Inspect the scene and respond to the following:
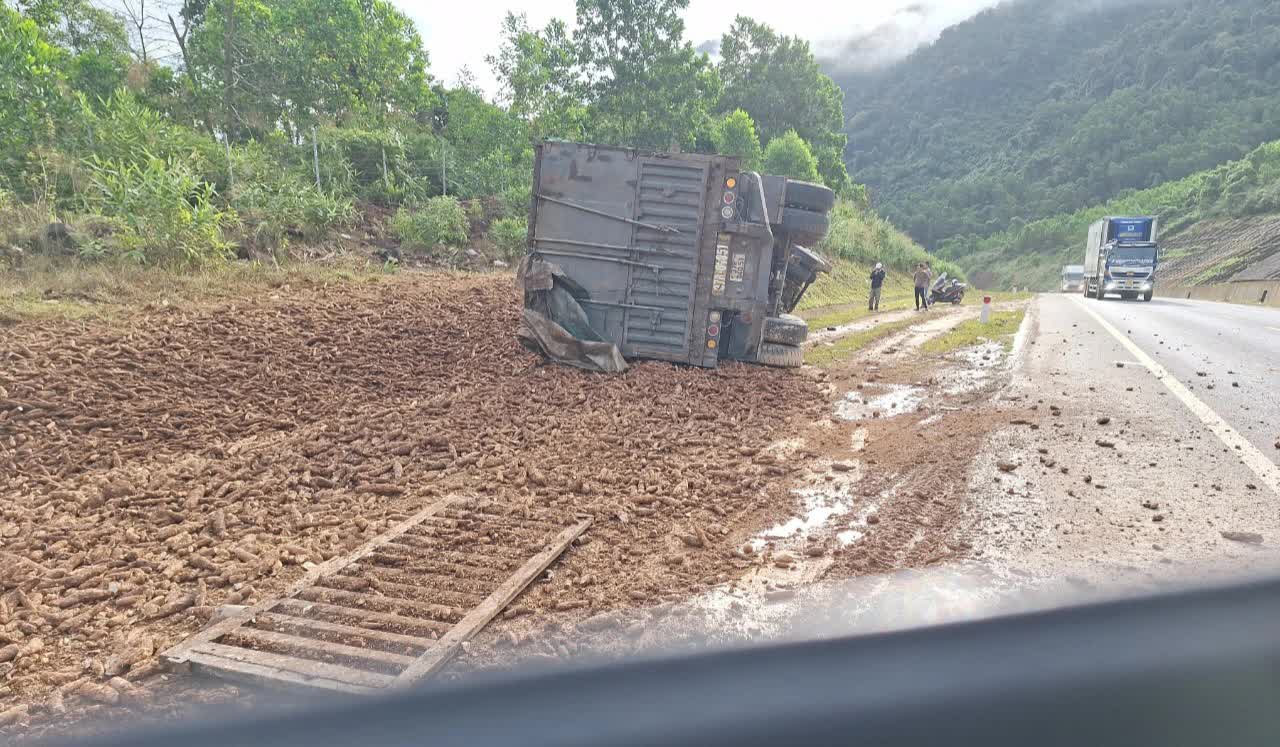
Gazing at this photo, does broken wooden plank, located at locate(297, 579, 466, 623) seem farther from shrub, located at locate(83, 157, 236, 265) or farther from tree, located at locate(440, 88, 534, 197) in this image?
tree, located at locate(440, 88, 534, 197)

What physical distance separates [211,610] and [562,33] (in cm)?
3139

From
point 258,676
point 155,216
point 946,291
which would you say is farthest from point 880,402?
point 946,291

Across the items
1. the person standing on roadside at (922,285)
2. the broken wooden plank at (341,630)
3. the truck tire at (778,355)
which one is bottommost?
the broken wooden plank at (341,630)

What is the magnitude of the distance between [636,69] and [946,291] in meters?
16.3

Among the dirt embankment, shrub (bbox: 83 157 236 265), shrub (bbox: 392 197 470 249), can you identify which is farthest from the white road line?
shrub (bbox: 392 197 470 249)

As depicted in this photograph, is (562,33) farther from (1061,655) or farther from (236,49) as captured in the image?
(1061,655)

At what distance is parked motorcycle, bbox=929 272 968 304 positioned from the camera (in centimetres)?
2648

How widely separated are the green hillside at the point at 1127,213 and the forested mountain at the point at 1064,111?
6.43 m

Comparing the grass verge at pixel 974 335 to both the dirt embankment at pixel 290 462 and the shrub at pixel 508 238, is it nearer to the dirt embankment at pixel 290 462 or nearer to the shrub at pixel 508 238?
the dirt embankment at pixel 290 462

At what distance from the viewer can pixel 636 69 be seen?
30.9m

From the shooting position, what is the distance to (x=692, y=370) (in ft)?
27.9

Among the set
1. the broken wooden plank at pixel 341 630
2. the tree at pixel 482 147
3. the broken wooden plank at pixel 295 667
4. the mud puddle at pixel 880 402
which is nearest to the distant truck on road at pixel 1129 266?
the tree at pixel 482 147

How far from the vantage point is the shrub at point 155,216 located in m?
10.9

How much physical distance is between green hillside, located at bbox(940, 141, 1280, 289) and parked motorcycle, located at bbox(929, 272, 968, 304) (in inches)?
1460
